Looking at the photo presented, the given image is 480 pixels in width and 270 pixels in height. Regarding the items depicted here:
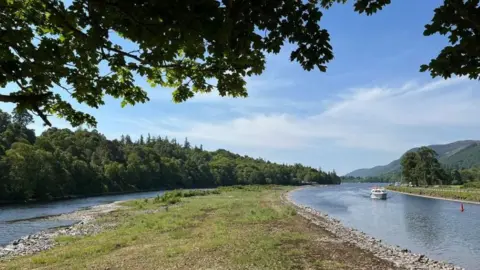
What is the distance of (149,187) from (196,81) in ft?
566

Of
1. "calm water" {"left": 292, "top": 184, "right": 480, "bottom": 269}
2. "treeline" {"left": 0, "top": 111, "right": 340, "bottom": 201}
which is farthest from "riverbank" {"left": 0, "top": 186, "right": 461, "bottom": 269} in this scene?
"treeline" {"left": 0, "top": 111, "right": 340, "bottom": 201}

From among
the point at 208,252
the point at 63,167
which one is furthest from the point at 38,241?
the point at 63,167

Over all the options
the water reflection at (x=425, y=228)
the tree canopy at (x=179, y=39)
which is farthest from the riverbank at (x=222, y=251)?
the tree canopy at (x=179, y=39)

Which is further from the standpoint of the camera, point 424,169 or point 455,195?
point 424,169

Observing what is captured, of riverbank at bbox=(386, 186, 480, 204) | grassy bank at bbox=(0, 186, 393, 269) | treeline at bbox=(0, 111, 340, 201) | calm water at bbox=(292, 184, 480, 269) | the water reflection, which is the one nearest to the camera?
grassy bank at bbox=(0, 186, 393, 269)

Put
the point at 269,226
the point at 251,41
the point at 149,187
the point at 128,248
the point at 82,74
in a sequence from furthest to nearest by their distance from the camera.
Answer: the point at 149,187
the point at 269,226
the point at 128,248
the point at 82,74
the point at 251,41

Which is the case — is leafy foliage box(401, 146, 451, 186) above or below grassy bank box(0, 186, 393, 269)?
above

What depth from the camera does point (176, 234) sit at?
1173 inches

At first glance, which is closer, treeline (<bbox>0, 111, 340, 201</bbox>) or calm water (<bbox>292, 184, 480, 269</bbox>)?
calm water (<bbox>292, 184, 480, 269</bbox>)

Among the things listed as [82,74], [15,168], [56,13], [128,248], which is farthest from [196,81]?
[15,168]

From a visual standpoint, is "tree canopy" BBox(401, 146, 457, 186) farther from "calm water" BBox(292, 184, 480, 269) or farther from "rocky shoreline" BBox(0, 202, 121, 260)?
"rocky shoreline" BBox(0, 202, 121, 260)

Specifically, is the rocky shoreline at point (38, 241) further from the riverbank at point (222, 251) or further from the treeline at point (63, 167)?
the treeline at point (63, 167)

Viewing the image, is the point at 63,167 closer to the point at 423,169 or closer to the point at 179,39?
the point at 179,39

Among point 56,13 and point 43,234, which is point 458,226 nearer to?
point 43,234
